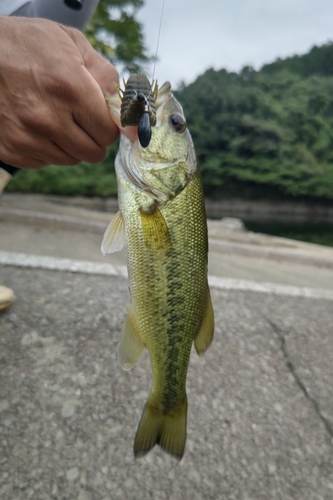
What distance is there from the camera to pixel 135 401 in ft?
7.02

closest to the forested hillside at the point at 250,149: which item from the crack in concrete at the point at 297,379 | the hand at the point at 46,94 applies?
the crack in concrete at the point at 297,379

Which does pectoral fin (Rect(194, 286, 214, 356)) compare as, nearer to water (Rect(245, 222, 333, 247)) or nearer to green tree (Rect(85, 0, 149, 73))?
Answer: green tree (Rect(85, 0, 149, 73))

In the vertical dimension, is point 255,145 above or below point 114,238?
below

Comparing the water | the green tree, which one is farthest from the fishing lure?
the water

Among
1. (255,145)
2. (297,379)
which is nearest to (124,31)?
(297,379)

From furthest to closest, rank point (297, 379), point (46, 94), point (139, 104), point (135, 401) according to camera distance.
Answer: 1. point (297, 379)
2. point (135, 401)
3. point (46, 94)
4. point (139, 104)

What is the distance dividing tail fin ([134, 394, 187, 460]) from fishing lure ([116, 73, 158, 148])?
972 mm

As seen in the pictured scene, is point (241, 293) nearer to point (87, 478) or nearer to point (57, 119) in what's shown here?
point (87, 478)

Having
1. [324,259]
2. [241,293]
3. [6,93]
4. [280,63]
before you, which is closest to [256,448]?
[241,293]

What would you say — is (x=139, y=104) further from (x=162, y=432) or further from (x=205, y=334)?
(x=162, y=432)

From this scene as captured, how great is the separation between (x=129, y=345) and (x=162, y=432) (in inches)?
13.1

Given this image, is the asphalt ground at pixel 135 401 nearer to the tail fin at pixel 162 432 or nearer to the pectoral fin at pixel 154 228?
the tail fin at pixel 162 432

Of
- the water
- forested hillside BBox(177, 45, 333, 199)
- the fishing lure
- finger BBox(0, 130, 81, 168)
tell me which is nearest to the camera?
the fishing lure

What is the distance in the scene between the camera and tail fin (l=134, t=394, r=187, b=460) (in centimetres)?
142
